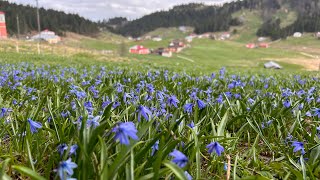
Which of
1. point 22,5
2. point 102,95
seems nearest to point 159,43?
point 22,5

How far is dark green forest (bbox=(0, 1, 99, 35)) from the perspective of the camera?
144 metres

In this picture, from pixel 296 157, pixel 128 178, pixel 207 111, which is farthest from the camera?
pixel 207 111

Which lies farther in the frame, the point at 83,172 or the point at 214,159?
the point at 214,159

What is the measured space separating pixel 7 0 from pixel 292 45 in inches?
5666

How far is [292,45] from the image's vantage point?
6073 inches

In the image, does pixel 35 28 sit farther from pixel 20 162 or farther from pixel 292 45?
pixel 20 162

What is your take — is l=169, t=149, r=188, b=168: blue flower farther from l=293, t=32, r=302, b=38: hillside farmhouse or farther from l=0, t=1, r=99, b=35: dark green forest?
l=293, t=32, r=302, b=38: hillside farmhouse

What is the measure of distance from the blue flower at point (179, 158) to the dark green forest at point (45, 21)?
14542cm

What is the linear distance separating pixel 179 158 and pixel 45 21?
178 m

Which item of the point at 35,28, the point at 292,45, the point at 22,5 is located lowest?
the point at 292,45

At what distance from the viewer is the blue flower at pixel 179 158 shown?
1500 millimetres

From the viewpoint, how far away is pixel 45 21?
541ft

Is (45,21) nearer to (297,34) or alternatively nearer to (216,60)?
(216,60)

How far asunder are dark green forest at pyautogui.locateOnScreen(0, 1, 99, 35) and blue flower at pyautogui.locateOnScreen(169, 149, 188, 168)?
477 feet
